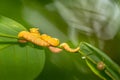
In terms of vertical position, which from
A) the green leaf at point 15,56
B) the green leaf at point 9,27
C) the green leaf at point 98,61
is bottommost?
the green leaf at point 98,61

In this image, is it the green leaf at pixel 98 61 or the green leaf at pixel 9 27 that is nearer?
the green leaf at pixel 9 27

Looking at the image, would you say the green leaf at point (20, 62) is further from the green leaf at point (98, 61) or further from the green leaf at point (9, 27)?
the green leaf at point (98, 61)

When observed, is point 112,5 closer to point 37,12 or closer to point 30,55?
point 37,12

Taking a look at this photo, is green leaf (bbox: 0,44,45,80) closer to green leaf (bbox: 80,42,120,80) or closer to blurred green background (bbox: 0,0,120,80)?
blurred green background (bbox: 0,0,120,80)

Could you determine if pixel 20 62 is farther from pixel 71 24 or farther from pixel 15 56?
pixel 71 24

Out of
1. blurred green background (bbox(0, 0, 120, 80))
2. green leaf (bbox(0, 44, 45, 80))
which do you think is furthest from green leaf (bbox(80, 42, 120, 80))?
green leaf (bbox(0, 44, 45, 80))

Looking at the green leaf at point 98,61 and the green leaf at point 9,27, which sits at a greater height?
the green leaf at point 9,27

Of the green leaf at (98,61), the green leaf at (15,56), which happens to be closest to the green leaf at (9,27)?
the green leaf at (15,56)
